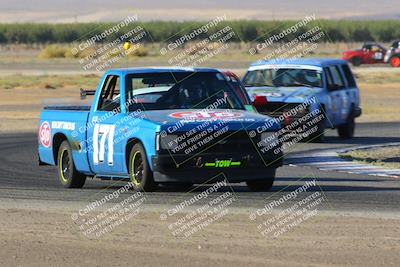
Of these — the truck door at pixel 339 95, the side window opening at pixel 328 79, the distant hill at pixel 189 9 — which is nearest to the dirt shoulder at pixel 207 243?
the side window opening at pixel 328 79

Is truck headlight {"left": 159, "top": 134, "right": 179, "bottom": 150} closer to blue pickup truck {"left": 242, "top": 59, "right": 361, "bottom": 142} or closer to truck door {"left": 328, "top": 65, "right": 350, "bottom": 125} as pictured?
blue pickup truck {"left": 242, "top": 59, "right": 361, "bottom": 142}

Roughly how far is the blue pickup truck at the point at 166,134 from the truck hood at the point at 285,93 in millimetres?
7858

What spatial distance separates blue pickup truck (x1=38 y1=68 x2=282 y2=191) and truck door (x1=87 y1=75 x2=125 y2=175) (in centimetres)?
1

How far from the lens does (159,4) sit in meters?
188

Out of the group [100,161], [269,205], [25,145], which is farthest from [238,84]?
[25,145]

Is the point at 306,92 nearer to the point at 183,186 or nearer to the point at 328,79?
the point at 328,79

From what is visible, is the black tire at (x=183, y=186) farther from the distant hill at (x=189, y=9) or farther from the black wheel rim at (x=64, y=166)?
the distant hill at (x=189, y=9)

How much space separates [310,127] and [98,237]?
43.6 ft

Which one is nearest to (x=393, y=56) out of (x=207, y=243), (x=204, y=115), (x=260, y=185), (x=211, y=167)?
(x=260, y=185)

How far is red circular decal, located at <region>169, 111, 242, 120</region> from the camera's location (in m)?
13.7

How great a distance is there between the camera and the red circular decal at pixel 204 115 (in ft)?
44.9

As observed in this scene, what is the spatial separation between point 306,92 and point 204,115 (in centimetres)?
982

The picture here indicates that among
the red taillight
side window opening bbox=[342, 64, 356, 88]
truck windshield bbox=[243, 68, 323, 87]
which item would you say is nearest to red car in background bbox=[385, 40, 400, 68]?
side window opening bbox=[342, 64, 356, 88]

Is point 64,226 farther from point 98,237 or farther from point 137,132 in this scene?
point 137,132
